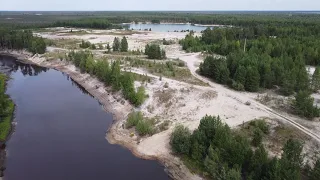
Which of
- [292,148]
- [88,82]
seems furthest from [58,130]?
[292,148]

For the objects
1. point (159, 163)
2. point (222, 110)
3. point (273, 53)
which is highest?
point (273, 53)

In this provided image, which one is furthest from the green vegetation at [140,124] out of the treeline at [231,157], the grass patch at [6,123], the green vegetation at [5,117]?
the green vegetation at [5,117]

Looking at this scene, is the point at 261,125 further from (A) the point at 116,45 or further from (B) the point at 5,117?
(A) the point at 116,45

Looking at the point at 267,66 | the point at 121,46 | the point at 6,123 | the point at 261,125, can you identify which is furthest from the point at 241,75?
the point at 121,46

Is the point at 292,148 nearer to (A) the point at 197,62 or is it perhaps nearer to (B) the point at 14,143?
(B) the point at 14,143

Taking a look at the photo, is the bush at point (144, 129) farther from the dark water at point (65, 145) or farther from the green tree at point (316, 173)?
the green tree at point (316, 173)

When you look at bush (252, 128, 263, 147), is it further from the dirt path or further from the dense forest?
the dense forest

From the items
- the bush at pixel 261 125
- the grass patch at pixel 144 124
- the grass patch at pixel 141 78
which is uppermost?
the grass patch at pixel 141 78
